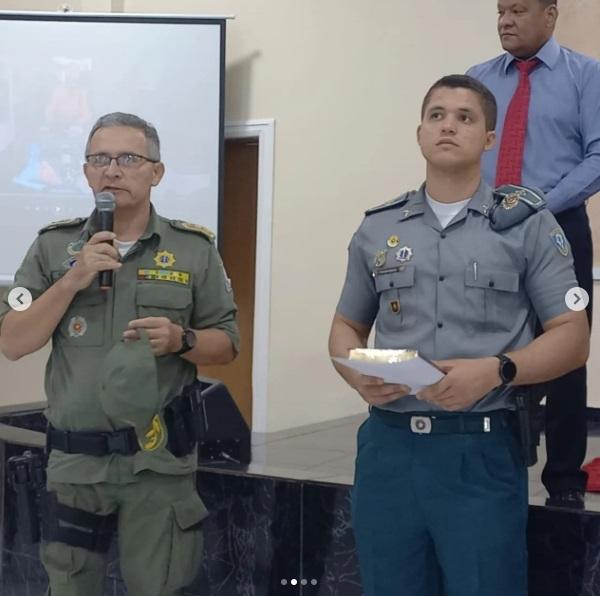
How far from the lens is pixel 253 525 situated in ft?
9.32

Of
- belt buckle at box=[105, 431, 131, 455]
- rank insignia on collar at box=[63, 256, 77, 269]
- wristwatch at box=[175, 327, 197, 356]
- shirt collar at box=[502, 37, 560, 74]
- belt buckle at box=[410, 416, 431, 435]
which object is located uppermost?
shirt collar at box=[502, 37, 560, 74]

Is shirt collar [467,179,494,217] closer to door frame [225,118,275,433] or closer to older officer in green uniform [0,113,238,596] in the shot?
older officer in green uniform [0,113,238,596]

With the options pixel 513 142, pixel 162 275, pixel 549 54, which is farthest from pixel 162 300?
pixel 549 54

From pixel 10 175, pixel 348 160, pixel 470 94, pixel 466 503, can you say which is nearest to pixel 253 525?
pixel 466 503

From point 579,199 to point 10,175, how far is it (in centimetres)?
338

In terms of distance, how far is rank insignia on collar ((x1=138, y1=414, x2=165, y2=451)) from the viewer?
78.2 inches

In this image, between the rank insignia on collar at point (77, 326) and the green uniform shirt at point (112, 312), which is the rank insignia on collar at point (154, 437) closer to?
the green uniform shirt at point (112, 312)

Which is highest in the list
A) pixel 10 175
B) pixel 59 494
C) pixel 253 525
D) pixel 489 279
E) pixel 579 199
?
pixel 10 175

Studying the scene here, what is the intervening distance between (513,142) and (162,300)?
0.97 metres

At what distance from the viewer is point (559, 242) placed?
1899 mm

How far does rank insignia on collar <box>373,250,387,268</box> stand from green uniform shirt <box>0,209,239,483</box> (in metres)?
0.37

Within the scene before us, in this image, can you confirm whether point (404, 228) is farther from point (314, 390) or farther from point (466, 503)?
point (314, 390)

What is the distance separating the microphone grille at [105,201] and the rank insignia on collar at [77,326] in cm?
24

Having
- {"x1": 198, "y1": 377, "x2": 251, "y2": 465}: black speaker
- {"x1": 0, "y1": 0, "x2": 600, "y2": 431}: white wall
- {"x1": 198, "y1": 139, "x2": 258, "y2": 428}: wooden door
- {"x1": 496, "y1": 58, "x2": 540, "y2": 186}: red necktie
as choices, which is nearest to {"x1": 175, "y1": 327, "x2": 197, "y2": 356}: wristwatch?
{"x1": 496, "y1": 58, "x2": 540, "y2": 186}: red necktie
